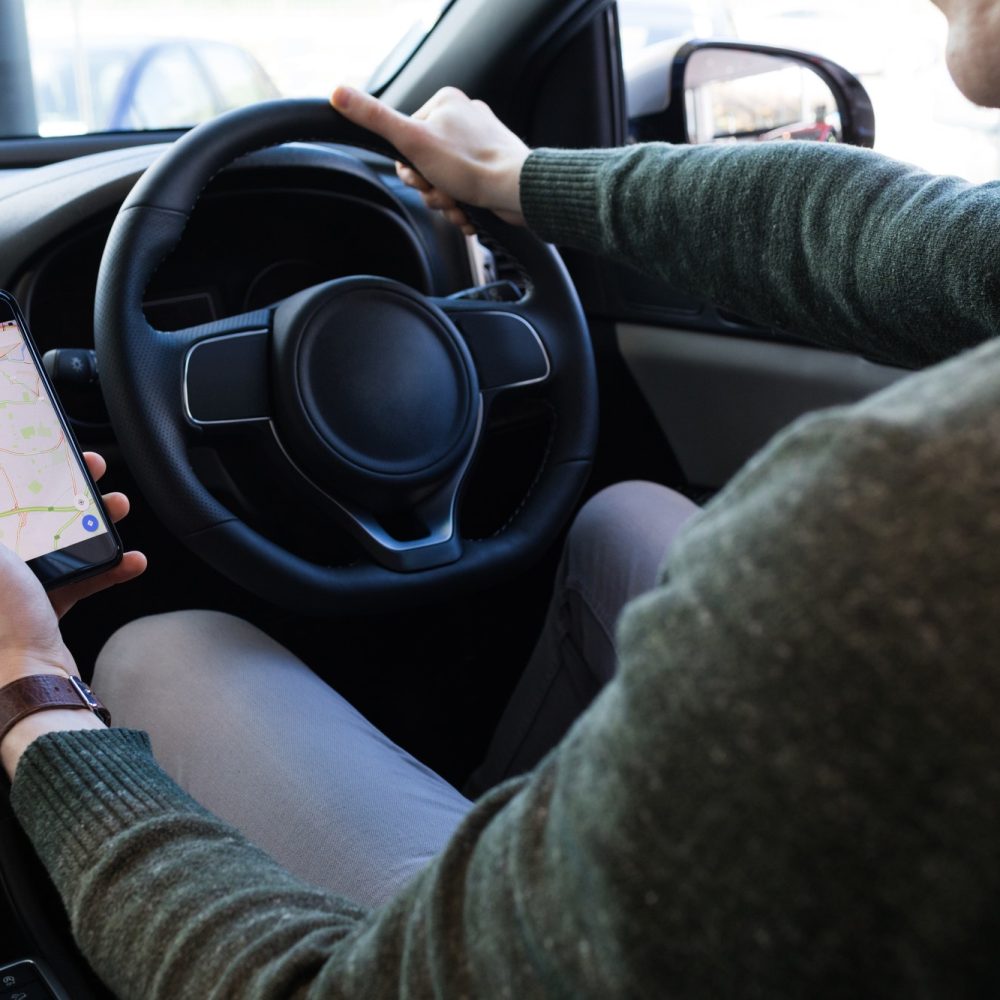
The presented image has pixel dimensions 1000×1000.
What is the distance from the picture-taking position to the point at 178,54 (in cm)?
146

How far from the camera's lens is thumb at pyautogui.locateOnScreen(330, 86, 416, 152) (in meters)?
0.98

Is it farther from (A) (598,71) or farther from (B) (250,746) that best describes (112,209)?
(A) (598,71)

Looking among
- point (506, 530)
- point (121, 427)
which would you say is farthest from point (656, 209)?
point (121, 427)

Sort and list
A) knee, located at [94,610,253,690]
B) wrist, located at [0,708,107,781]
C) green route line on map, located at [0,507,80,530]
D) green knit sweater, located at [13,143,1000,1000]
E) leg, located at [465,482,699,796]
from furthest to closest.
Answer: leg, located at [465,482,699,796]
knee, located at [94,610,253,690]
green route line on map, located at [0,507,80,530]
wrist, located at [0,708,107,781]
green knit sweater, located at [13,143,1000,1000]

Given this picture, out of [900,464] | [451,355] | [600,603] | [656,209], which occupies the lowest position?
[600,603]

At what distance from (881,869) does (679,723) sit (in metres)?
0.06

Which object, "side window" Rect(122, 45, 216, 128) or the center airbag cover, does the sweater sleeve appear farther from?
"side window" Rect(122, 45, 216, 128)

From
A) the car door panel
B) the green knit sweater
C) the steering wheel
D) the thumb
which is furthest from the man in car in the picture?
the car door panel

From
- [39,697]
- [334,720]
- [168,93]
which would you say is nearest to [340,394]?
[334,720]

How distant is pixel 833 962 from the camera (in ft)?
0.95

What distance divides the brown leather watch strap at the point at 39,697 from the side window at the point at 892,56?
98 centimetres

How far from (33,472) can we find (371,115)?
0.43 meters

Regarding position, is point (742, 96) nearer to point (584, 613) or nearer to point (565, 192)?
point (565, 192)

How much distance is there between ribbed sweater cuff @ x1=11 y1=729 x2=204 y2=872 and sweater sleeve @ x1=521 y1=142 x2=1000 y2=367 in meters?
0.58
